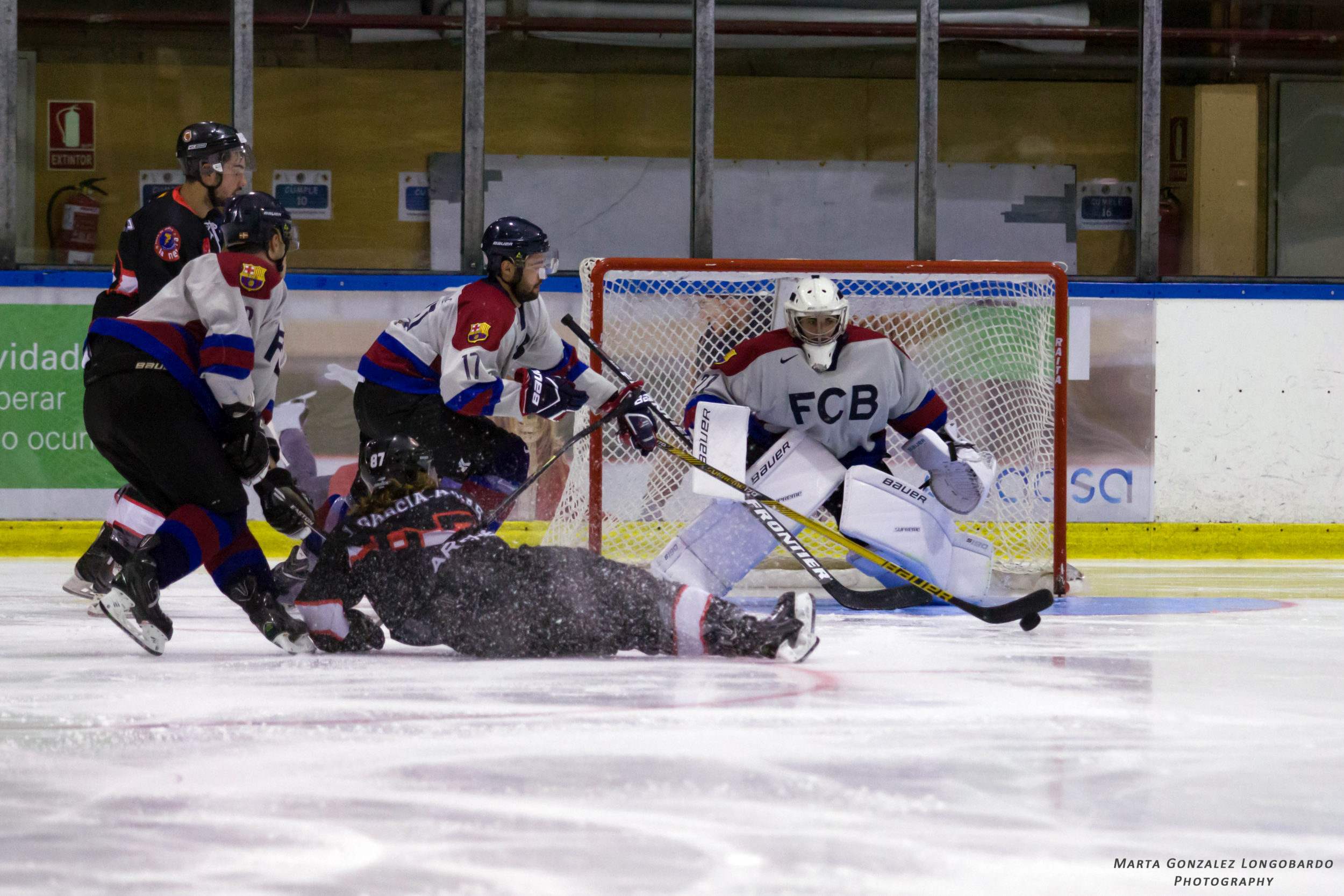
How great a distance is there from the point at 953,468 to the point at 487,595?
1.27m

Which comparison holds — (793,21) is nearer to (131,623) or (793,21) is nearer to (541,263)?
(541,263)

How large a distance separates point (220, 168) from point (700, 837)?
2404 millimetres

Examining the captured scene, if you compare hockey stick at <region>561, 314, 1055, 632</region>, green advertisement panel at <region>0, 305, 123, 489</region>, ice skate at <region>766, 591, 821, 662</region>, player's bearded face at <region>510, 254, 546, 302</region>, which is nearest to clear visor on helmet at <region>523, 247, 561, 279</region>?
player's bearded face at <region>510, 254, 546, 302</region>

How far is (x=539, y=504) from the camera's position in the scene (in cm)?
463

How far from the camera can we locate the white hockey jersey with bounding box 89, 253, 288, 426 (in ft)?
9.05

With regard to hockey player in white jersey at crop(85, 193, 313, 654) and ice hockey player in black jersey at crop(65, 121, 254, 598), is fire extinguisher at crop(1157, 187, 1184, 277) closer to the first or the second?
ice hockey player in black jersey at crop(65, 121, 254, 598)

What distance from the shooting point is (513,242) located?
3.26 meters

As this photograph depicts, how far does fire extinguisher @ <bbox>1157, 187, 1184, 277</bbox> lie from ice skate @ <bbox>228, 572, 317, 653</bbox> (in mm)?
4102

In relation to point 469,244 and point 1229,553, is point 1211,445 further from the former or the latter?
point 469,244

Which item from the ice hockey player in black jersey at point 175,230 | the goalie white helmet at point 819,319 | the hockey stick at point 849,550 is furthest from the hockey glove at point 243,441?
the goalie white helmet at point 819,319

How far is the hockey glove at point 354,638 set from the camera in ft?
9.07

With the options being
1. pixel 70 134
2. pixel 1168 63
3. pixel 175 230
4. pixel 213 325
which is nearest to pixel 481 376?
pixel 213 325

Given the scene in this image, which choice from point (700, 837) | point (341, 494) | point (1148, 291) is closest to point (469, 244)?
point (341, 494)

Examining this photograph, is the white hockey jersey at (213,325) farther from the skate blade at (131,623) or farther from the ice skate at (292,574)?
the ice skate at (292,574)
